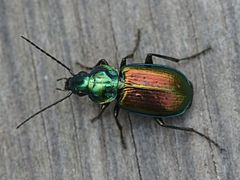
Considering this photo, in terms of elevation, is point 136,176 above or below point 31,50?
below

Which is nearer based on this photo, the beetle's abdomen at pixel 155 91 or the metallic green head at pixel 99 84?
the beetle's abdomen at pixel 155 91

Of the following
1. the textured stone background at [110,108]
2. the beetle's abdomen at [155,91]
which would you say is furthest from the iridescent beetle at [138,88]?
the textured stone background at [110,108]

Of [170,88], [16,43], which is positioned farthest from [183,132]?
[16,43]

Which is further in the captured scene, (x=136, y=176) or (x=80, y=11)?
(x=80, y=11)

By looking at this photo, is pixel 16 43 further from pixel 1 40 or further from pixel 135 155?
pixel 135 155

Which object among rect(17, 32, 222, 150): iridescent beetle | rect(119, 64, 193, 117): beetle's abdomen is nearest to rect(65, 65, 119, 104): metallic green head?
rect(17, 32, 222, 150): iridescent beetle

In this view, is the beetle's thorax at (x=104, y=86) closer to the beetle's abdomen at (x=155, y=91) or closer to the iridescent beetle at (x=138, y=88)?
the iridescent beetle at (x=138, y=88)
